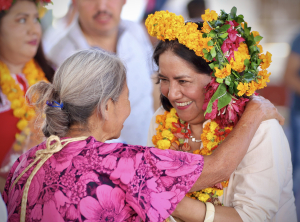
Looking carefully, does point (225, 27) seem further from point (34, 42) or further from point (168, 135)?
point (34, 42)

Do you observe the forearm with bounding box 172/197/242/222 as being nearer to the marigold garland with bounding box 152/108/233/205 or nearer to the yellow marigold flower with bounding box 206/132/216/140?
the marigold garland with bounding box 152/108/233/205

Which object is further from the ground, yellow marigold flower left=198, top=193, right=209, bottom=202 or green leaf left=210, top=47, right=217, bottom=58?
green leaf left=210, top=47, right=217, bottom=58

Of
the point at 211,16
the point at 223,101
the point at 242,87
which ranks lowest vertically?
the point at 223,101

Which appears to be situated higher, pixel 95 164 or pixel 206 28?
pixel 206 28

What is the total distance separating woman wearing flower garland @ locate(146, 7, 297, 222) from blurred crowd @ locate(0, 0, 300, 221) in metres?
1.04

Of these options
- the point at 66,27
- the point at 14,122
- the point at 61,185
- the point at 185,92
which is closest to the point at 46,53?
the point at 66,27

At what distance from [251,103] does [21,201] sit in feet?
5.28

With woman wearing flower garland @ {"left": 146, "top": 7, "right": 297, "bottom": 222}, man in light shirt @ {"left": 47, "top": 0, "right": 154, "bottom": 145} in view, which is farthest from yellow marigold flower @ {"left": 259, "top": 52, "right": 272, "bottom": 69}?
man in light shirt @ {"left": 47, "top": 0, "right": 154, "bottom": 145}

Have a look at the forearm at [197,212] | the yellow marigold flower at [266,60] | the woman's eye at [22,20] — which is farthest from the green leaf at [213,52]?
the woman's eye at [22,20]

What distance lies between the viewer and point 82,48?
380cm

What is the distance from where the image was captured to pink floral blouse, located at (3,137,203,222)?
1495 mm

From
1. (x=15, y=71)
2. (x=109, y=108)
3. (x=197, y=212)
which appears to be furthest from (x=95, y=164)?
(x=15, y=71)

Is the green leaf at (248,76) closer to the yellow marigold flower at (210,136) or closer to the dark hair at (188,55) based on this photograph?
the dark hair at (188,55)

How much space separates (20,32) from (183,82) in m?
2.36
